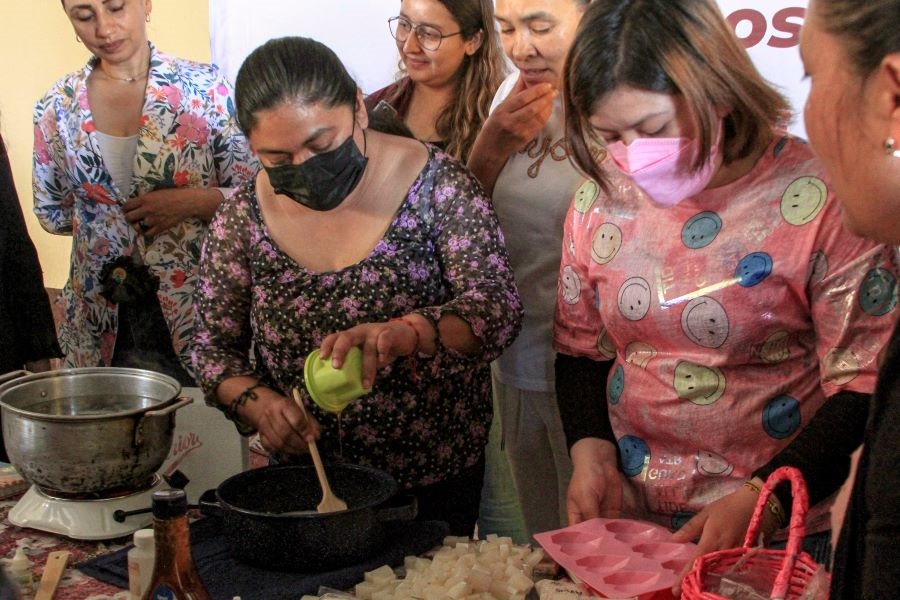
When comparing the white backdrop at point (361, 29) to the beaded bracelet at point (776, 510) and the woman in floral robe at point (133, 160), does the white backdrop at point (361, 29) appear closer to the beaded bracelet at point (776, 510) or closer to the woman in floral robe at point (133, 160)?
the woman in floral robe at point (133, 160)

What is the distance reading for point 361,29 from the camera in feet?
10.3

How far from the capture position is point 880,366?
1.01 m

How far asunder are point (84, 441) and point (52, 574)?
0.66 ft

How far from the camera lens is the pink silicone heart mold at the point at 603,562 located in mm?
1391

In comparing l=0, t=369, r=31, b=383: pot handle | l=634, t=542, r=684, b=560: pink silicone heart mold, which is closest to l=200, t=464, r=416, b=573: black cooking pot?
l=634, t=542, r=684, b=560: pink silicone heart mold

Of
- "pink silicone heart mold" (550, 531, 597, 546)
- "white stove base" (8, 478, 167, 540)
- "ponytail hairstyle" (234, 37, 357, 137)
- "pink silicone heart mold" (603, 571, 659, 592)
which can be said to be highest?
"ponytail hairstyle" (234, 37, 357, 137)

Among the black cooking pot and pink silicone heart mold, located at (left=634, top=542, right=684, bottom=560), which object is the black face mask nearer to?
the black cooking pot

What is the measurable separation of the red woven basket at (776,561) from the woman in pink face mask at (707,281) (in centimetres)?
13

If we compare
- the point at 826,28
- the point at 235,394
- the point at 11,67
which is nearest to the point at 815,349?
the point at 826,28

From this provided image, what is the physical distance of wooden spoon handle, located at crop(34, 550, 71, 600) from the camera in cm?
146

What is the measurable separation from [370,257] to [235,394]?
333 mm

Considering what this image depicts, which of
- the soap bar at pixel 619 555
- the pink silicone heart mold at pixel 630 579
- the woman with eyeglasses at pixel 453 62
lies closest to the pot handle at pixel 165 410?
the soap bar at pixel 619 555

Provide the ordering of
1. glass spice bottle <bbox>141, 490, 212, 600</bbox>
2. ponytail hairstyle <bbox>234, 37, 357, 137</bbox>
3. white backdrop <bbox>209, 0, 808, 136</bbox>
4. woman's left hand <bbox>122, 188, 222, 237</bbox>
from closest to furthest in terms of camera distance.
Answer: glass spice bottle <bbox>141, 490, 212, 600</bbox> < ponytail hairstyle <bbox>234, 37, 357, 137</bbox> < white backdrop <bbox>209, 0, 808, 136</bbox> < woman's left hand <bbox>122, 188, 222, 237</bbox>

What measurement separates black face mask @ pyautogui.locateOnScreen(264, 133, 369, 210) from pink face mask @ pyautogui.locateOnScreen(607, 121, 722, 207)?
489 mm
